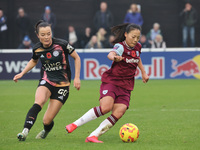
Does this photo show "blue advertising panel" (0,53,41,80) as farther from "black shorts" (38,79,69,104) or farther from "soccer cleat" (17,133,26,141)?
"soccer cleat" (17,133,26,141)

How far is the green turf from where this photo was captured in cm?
745

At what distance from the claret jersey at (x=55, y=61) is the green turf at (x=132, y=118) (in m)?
0.94

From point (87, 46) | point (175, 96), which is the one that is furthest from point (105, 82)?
point (87, 46)

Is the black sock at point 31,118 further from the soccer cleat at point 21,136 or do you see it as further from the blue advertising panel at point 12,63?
the blue advertising panel at point 12,63

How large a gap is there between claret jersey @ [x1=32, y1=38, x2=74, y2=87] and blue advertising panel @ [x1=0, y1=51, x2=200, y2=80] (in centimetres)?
1158

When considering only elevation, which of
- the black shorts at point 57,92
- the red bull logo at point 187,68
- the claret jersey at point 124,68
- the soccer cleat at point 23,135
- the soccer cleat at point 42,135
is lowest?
the red bull logo at point 187,68

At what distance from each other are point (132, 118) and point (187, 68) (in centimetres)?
982

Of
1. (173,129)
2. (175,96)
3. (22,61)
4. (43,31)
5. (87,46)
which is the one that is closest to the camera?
(43,31)

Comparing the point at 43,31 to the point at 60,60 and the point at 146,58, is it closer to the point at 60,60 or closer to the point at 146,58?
the point at 60,60

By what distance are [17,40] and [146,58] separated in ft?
22.5

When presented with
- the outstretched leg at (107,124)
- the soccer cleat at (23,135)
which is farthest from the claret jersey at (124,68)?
the soccer cleat at (23,135)

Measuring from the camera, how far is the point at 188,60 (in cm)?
1983

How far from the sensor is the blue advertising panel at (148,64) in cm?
1975

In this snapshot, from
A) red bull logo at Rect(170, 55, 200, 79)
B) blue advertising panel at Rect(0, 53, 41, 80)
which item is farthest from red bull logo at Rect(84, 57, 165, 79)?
blue advertising panel at Rect(0, 53, 41, 80)
